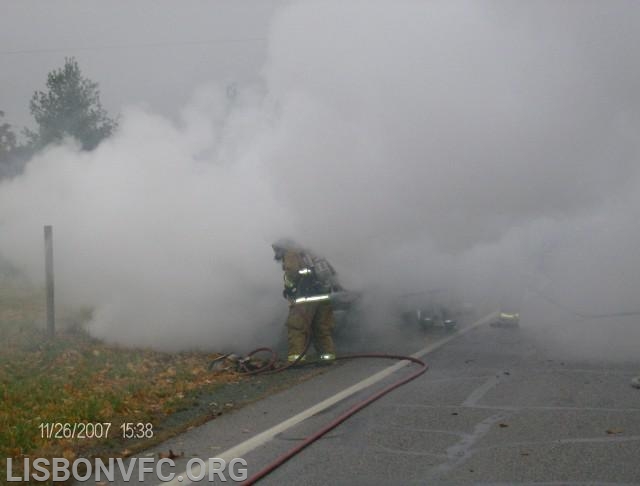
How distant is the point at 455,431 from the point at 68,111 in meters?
16.3

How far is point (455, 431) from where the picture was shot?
23.0 ft

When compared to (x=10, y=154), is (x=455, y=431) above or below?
below

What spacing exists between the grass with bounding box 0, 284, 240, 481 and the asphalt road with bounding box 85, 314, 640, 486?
668mm

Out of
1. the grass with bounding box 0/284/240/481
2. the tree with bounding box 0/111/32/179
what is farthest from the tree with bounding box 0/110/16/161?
the grass with bounding box 0/284/240/481

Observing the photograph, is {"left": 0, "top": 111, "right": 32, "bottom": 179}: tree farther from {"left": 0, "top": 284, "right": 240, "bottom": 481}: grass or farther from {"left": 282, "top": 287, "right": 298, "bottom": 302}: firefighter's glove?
{"left": 282, "top": 287, "right": 298, "bottom": 302}: firefighter's glove

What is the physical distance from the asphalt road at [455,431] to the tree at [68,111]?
12001 mm

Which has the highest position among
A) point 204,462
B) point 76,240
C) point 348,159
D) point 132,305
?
point 348,159

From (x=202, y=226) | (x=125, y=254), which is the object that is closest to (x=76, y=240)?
(x=125, y=254)

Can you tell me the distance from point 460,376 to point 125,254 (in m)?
4.79

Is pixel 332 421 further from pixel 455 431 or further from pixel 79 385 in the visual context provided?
pixel 79 385

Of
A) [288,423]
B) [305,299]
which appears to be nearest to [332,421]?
[288,423]

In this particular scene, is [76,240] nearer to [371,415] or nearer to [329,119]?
[329,119]

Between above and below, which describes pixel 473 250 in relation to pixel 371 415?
above

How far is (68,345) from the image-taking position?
35.1 ft
